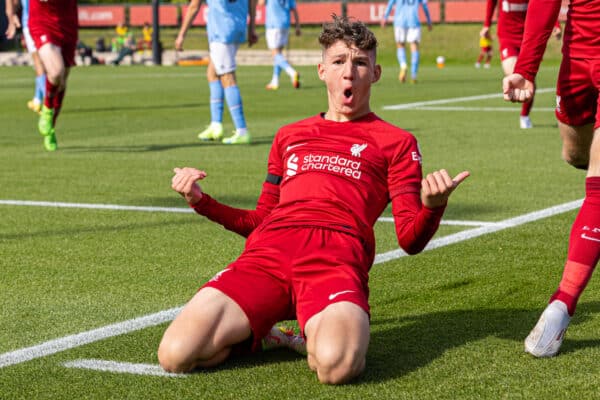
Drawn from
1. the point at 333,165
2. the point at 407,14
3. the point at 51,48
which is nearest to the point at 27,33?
the point at 51,48

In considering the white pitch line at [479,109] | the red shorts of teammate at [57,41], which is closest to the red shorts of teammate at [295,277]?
the red shorts of teammate at [57,41]

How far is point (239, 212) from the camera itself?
5.12 meters

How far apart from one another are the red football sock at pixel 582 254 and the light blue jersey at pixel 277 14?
852 inches

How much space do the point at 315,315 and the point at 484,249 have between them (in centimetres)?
272

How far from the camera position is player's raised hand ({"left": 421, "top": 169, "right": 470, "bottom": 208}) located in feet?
14.3

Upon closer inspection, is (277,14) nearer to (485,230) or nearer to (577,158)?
(485,230)

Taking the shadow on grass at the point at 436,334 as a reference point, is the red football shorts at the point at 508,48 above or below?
above

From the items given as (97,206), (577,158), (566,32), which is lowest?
(97,206)

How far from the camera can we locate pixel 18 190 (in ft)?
32.2

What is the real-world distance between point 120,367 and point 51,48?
8.64 meters

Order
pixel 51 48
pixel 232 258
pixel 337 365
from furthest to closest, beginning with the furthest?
pixel 51 48 < pixel 232 258 < pixel 337 365

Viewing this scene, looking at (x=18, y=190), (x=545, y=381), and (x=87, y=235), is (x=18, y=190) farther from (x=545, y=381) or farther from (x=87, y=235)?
(x=545, y=381)

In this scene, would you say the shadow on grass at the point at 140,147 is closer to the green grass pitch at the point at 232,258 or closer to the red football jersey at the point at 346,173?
the green grass pitch at the point at 232,258

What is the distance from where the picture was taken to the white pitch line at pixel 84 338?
4.72 m
